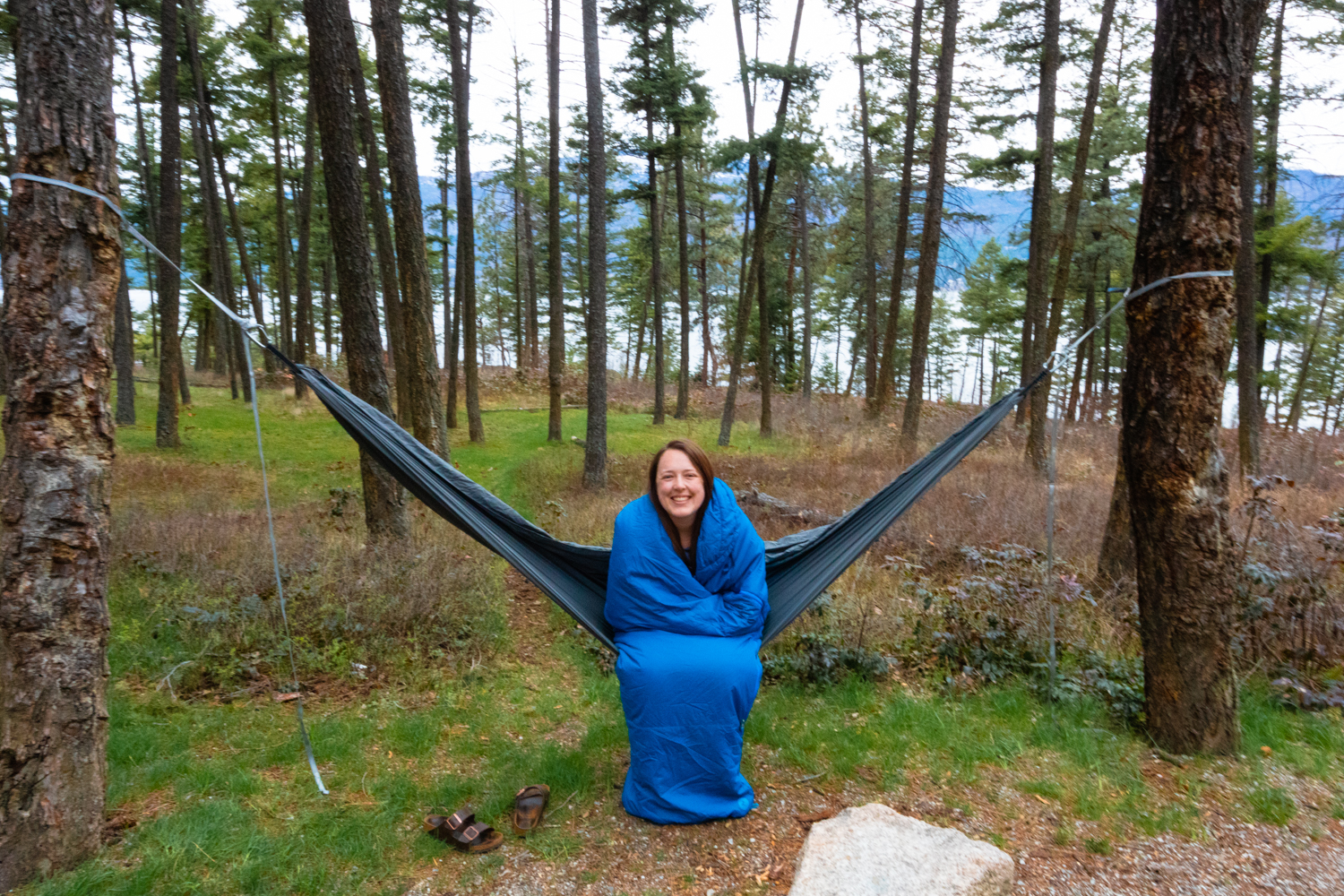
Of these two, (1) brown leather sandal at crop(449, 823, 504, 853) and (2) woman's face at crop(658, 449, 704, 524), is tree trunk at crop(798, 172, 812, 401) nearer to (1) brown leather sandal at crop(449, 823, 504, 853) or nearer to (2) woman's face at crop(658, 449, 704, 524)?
Answer: (2) woman's face at crop(658, 449, 704, 524)

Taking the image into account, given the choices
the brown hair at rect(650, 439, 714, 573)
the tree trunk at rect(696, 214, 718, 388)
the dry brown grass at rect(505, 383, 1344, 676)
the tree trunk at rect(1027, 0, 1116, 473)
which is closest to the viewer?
the brown hair at rect(650, 439, 714, 573)

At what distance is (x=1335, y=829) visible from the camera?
2.47m

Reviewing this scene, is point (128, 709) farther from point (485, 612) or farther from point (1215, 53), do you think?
point (1215, 53)

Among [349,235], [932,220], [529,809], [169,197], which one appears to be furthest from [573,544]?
[169,197]

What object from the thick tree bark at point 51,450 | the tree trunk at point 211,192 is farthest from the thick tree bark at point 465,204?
the thick tree bark at point 51,450

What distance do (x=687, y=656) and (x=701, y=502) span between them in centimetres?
57

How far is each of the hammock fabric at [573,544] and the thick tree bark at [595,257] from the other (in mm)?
5238

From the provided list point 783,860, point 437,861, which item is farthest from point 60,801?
point 783,860

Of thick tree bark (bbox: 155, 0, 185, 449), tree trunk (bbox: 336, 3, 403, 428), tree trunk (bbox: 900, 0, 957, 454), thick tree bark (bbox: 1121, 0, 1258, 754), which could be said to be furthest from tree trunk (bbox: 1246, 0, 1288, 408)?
thick tree bark (bbox: 155, 0, 185, 449)

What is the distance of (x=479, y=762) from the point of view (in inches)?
124

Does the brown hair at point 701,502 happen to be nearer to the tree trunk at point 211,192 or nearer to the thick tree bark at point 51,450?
the thick tree bark at point 51,450

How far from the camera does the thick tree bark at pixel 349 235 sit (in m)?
5.03

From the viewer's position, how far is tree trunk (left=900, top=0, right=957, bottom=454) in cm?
916

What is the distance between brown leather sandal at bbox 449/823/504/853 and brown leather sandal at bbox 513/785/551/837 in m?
0.10
